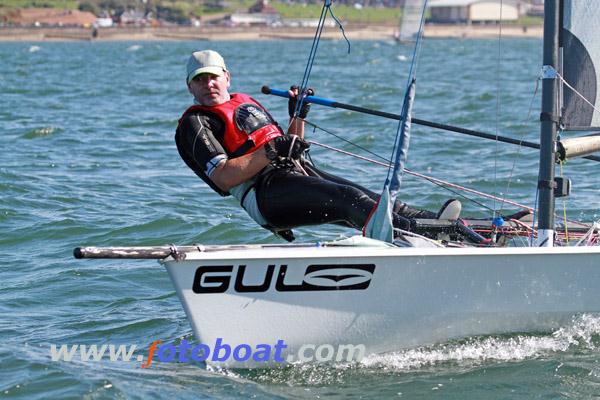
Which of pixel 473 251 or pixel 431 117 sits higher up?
pixel 473 251

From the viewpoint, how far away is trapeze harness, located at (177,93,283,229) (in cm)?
485

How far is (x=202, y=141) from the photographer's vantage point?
4773 mm

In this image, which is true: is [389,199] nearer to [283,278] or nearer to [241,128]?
[283,278]

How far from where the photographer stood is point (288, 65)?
35062 millimetres

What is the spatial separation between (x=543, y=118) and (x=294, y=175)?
3.54ft

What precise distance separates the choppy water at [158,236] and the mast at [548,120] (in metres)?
0.47

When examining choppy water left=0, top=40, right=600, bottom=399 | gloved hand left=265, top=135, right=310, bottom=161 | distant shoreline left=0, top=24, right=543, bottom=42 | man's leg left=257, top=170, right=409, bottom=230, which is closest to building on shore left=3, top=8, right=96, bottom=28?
distant shoreline left=0, top=24, right=543, bottom=42

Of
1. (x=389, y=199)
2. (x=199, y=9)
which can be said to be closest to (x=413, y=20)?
(x=389, y=199)

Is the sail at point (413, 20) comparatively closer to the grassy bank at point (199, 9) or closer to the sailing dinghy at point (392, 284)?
the sailing dinghy at point (392, 284)

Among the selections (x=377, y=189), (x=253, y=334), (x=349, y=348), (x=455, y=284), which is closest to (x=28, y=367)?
(x=253, y=334)

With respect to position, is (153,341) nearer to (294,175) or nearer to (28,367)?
(28,367)

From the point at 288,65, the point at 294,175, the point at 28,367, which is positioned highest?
the point at 294,175

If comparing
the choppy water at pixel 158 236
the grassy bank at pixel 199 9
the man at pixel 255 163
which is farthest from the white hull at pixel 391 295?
the grassy bank at pixel 199 9

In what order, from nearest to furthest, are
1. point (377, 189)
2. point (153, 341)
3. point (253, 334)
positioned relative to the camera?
point (253, 334), point (153, 341), point (377, 189)
